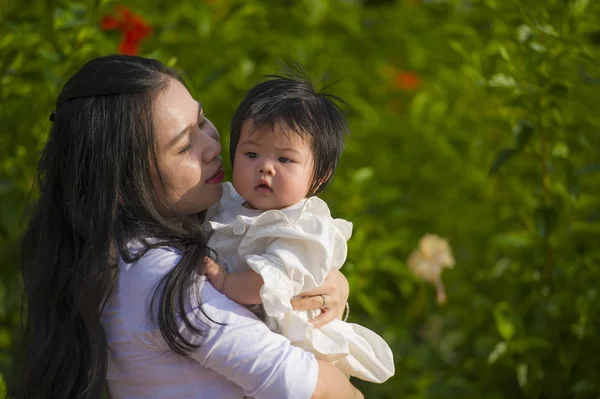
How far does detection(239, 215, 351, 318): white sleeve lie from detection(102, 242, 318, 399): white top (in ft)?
0.27

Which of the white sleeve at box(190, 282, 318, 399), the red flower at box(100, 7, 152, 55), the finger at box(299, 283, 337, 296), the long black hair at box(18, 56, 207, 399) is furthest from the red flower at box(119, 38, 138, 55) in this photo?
the white sleeve at box(190, 282, 318, 399)

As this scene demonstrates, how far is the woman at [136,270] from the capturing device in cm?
164

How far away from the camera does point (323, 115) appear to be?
1.75 meters

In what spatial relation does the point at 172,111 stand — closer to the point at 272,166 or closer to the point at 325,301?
the point at 272,166

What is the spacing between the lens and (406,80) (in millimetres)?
4199

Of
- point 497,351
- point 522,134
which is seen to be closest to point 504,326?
point 497,351

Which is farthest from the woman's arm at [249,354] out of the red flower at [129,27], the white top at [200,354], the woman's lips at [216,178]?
the red flower at [129,27]

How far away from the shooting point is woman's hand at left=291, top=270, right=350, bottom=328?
1810mm

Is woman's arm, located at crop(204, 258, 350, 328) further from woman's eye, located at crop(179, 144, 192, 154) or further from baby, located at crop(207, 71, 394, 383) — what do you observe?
woman's eye, located at crop(179, 144, 192, 154)

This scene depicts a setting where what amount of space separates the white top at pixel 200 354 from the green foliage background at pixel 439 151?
0.88m

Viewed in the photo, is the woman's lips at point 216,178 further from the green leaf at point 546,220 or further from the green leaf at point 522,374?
the green leaf at point 522,374

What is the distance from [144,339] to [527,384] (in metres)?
1.54

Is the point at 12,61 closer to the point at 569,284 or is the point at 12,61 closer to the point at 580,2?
the point at 580,2

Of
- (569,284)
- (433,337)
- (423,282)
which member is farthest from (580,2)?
(433,337)
